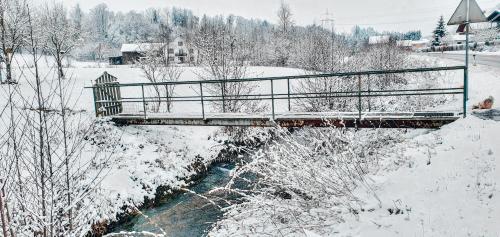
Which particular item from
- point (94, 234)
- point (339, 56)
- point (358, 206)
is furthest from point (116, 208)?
point (339, 56)

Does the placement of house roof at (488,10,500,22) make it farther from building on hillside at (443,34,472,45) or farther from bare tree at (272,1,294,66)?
bare tree at (272,1,294,66)

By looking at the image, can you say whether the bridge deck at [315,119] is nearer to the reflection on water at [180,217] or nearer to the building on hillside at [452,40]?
the reflection on water at [180,217]

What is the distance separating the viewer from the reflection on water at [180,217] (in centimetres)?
852

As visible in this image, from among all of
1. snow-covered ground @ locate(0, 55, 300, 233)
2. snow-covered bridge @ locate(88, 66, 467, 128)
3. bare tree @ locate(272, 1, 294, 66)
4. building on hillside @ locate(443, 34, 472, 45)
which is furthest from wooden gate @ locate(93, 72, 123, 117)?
building on hillside @ locate(443, 34, 472, 45)

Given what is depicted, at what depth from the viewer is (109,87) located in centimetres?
1448

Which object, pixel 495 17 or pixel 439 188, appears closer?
pixel 439 188

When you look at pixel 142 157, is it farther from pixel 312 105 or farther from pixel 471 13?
pixel 471 13

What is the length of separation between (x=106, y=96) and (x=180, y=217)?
6.86 meters

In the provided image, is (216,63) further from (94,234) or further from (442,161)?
(442,161)

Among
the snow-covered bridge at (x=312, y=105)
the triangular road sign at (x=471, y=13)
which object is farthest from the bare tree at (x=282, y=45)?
the triangular road sign at (x=471, y=13)

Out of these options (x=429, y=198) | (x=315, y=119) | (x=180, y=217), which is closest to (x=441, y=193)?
(x=429, y=198)

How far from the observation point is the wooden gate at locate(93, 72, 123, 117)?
1380 centimetres

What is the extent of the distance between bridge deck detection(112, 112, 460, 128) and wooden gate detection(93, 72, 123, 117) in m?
0.73

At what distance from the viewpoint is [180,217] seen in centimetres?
934
